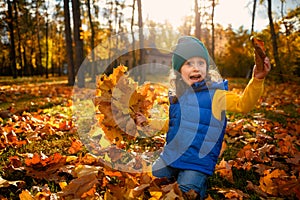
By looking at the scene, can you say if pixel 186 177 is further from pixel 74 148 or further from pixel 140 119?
pixel 74 148

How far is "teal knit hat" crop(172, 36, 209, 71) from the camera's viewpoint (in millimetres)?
2545

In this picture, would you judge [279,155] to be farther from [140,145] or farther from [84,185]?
[84,185]

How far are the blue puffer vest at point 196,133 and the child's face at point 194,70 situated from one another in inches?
2.4

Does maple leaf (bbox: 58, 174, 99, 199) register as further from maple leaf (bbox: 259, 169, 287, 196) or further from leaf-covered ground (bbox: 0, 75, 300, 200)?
maple leaf (bbox: 259, 169, 287, 196)

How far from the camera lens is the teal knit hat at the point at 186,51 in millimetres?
2545

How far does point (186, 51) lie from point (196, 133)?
714mm

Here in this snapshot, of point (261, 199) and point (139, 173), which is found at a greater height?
point (139, 173)

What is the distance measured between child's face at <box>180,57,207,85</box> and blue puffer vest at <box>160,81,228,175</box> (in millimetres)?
62

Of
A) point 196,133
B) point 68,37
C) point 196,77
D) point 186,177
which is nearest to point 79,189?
point 186,177

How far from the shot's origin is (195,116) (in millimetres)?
2447

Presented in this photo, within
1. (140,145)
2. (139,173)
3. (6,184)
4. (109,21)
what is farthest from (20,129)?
(109,21)

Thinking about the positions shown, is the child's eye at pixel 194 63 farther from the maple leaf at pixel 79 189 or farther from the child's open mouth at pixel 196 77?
the maple leaf at pixel 79 189

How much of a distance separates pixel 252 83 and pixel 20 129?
3075 mm

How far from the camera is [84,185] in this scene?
1936 mm
